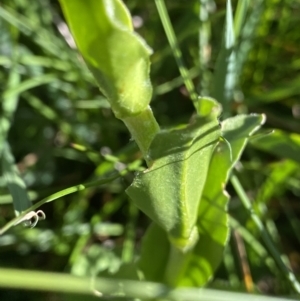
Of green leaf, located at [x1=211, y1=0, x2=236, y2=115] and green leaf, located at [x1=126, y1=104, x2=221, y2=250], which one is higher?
green leaf, located at [x1=126, y1=104, x2=221, y2=250]

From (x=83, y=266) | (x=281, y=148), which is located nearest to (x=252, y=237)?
(x=281, y=148)

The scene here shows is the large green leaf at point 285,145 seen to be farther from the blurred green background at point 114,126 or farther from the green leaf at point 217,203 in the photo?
the green leaf at point 217,203

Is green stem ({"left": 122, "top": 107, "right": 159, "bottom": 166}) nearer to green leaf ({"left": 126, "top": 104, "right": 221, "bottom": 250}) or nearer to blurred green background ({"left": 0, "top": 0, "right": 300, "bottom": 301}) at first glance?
green leaf ({"left": 126, "top": 104, "right": 221, "bottom": 250})

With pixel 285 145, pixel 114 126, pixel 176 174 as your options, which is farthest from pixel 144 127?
pixel 114 126

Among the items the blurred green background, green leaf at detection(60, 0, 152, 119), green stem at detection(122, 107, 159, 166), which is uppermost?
green leaf at detection(60, 0, 152, 119)

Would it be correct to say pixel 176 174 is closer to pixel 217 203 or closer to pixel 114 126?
pixel 217 203

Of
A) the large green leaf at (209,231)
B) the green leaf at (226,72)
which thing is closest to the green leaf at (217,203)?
the large green leaf at (209,231)

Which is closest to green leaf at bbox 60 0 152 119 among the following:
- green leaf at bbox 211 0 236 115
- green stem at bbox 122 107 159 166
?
green stem at bbox 122 107 159 166
